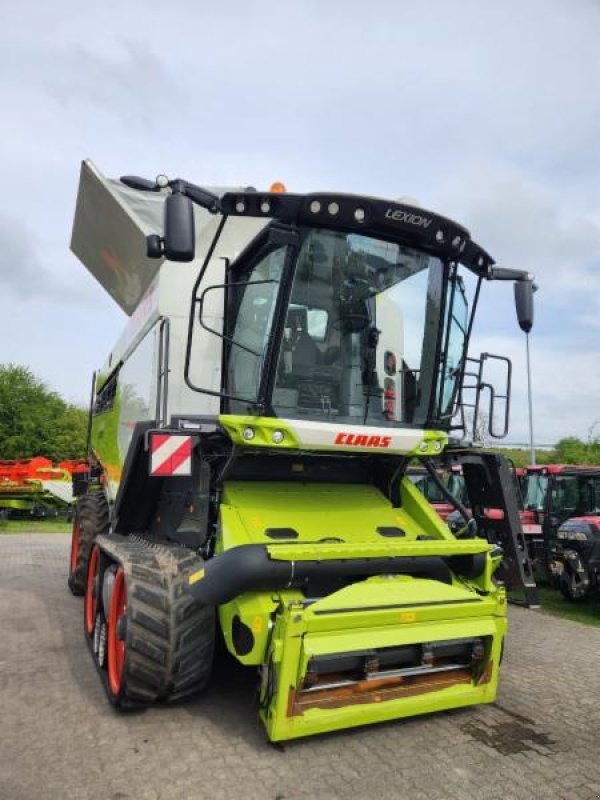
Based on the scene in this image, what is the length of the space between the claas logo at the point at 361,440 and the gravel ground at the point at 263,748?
1691 millimetres

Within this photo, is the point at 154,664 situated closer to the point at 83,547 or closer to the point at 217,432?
the point at 217,432

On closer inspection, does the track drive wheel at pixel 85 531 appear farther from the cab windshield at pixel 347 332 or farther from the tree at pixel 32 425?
the tree at pixel 32 425

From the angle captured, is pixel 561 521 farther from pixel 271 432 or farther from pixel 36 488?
pixel 36 488

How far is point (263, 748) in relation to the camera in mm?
3643

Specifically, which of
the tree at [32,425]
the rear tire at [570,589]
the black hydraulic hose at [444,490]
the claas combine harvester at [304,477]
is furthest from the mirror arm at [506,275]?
the tree at [32,425]

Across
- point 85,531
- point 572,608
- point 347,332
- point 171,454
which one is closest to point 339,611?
point 171,454

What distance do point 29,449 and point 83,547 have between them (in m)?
27.6

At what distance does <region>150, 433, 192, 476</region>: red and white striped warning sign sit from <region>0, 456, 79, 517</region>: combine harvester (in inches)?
579

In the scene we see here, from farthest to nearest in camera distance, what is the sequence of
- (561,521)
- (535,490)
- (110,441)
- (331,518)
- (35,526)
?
(35,526) < (535,490) < (561,521) < (110,441) < (331,518)

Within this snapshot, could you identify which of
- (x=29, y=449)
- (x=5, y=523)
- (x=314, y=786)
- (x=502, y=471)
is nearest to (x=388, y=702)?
(x=314, y=786)

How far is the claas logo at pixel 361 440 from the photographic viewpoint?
434cm

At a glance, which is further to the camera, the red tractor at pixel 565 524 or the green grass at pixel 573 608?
the red tractor at pixel 565 524

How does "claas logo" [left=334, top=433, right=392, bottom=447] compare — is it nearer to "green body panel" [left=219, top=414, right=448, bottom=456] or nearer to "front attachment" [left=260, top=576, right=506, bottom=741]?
"green body panel" [left=219, top=414, right=448, bottom=456]

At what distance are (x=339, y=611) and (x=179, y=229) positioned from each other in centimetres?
226
